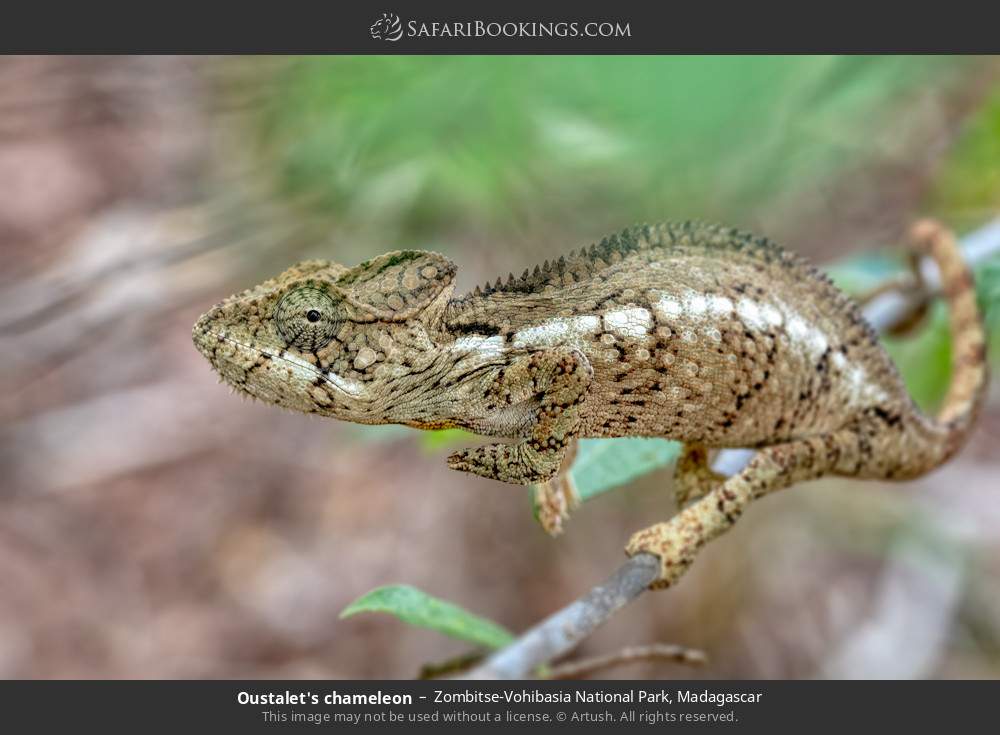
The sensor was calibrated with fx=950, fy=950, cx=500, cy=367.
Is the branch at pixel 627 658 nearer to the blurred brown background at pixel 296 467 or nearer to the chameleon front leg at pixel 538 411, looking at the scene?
the chameleon front leg at pixel 538 411

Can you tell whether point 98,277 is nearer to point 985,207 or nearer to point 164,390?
point 164,390

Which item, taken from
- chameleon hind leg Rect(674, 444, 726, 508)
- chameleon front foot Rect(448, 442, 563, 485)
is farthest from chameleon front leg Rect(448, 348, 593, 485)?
chameleon hind leg Rect(674, 444, 726, 508)

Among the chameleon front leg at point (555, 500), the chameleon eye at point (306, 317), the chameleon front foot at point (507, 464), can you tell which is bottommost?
the chameleon front foot at point (507, 464)

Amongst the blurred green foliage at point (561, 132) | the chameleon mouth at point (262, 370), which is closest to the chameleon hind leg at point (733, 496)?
the blurred green foliage at point (561, 132)

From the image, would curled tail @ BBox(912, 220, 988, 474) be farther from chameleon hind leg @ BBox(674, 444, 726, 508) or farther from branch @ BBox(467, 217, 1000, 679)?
branch @ BBox(467, 217, 1000, 679)

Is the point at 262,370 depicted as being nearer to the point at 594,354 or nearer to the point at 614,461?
the point at 594,354

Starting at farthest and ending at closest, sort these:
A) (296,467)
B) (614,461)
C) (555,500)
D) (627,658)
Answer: (296,467), (614,461), (555,500), (627,658)

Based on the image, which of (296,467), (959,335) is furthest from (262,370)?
(296,467)
